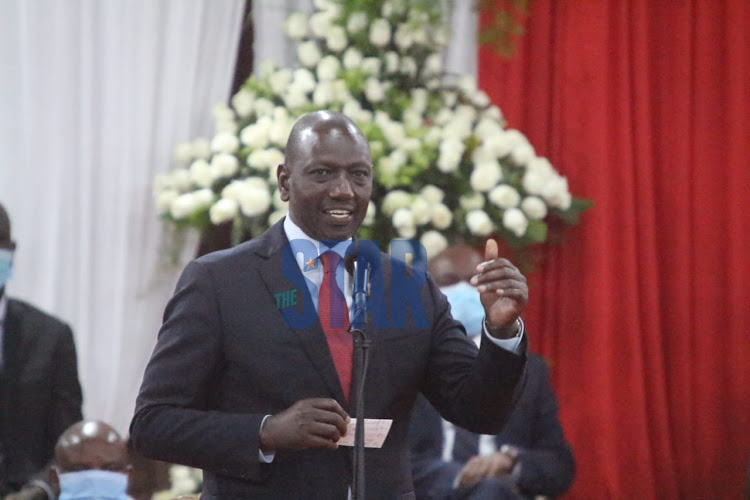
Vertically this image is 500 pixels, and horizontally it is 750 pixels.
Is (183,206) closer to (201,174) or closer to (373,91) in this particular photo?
(201,174)

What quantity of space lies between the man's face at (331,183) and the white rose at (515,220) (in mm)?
2547

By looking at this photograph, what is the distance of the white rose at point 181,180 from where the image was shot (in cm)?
517

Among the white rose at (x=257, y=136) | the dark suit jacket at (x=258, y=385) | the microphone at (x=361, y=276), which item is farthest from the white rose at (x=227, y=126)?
the microphone at (x=361, y=276)

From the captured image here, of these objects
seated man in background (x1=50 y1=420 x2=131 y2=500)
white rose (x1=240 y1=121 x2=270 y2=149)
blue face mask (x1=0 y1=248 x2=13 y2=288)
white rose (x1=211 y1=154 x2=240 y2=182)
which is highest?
white rose (x1=240 y1=121 x2=270 y2=149)

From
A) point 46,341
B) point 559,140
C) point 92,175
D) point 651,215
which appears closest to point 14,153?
point 92,175

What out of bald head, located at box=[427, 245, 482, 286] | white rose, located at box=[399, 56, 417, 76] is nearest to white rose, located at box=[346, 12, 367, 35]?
white rose, located at box=[399, 56, 417, 76]

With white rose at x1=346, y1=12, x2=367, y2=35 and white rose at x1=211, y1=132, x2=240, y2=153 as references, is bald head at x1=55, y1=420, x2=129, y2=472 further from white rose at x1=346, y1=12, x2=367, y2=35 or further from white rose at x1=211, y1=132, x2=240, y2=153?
white rose at x1=346, y1=12, x2=367, y2=35

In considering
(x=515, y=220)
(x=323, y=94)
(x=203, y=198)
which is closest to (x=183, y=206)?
(x=203, y=198)

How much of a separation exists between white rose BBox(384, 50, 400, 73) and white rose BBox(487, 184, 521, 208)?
2.33 feet

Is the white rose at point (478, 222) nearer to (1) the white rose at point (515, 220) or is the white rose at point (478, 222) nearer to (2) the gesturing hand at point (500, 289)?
(1) the white rose at point (515, 220)

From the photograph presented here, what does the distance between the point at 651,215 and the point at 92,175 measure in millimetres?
2718

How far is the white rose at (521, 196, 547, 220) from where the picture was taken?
5059 mm

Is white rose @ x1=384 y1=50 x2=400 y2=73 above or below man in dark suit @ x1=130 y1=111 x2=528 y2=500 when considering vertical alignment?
above

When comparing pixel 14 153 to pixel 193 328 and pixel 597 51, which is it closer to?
pixel 597 51
